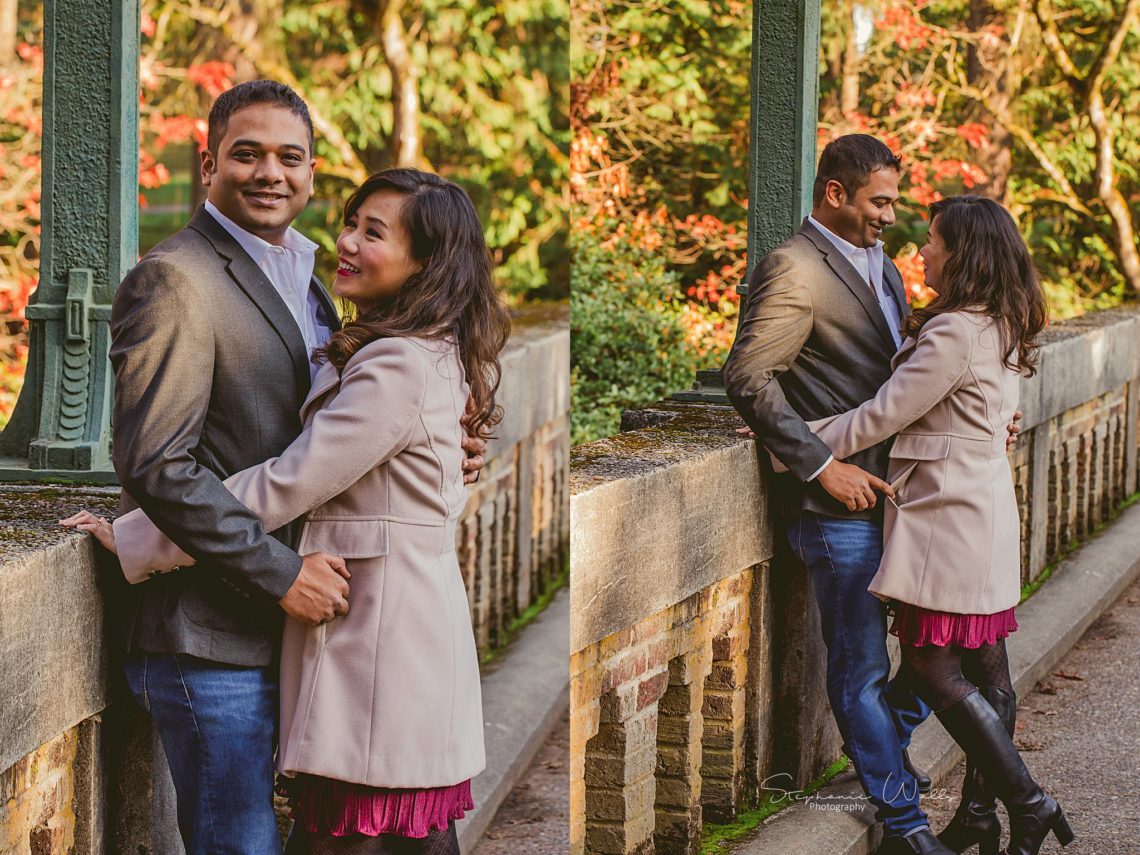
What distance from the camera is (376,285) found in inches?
101

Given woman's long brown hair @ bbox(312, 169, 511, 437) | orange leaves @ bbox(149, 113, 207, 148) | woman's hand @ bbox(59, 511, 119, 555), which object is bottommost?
woman's hand @ bbox(59, 511, 119, 555)

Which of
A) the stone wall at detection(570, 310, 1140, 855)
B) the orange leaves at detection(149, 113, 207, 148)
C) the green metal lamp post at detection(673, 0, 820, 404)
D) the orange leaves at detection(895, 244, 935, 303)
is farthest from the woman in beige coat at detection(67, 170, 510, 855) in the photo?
the orange leaves at detection(149, 113, 207, 148)

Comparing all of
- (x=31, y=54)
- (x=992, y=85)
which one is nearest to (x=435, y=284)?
(x=31, y=54)

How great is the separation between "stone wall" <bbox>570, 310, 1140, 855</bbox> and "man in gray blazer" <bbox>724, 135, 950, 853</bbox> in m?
0.19

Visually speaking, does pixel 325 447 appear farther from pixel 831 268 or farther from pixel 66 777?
pixel 831 268

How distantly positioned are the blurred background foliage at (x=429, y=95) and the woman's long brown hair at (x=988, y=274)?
305 inches

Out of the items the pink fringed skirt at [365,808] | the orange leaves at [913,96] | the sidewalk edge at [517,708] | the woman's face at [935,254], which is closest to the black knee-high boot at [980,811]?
the woman's face at [935,254]

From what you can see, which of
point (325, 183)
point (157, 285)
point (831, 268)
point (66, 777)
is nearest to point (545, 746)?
point (831, 268)

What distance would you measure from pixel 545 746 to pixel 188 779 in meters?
4.08

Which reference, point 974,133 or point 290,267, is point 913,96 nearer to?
point 974,133

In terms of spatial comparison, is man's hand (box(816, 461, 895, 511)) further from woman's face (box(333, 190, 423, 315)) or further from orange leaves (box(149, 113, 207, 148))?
orange leaves (box(149, 113, 207, 148))

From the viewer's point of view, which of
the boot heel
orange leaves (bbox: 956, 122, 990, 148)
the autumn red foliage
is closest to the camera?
the boot heel

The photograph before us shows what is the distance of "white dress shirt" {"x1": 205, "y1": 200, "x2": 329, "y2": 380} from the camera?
8.41ft

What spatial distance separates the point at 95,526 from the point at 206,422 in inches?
14.0
